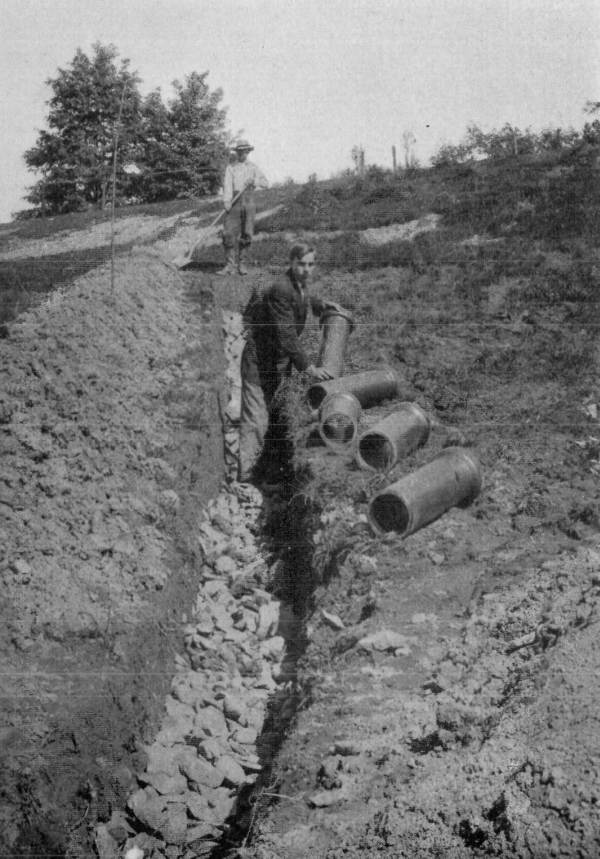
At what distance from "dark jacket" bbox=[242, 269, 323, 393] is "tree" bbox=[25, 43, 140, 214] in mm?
21425

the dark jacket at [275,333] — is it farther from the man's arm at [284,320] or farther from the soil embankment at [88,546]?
the soil embankment at [88,546]

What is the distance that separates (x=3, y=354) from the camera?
19.6ft

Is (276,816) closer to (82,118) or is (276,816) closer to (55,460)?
(55,460)

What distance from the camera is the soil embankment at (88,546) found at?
3.71 m

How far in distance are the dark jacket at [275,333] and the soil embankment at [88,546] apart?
67cm

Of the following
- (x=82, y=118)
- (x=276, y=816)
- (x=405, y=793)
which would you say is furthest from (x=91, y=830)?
(x=82, y=118)

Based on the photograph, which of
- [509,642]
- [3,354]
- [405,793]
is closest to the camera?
[405,793]

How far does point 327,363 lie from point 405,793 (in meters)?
5.19

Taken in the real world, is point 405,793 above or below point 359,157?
below

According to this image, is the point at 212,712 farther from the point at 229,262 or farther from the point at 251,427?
the point at 229,262

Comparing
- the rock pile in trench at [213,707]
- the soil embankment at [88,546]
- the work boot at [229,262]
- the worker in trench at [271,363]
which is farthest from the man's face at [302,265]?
the work boot at [229,262]

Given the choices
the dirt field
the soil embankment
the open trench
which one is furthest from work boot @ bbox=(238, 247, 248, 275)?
the open trench

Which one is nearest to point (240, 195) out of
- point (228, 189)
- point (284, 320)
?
point (228, 189)

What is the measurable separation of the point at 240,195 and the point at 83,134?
20669 mm
